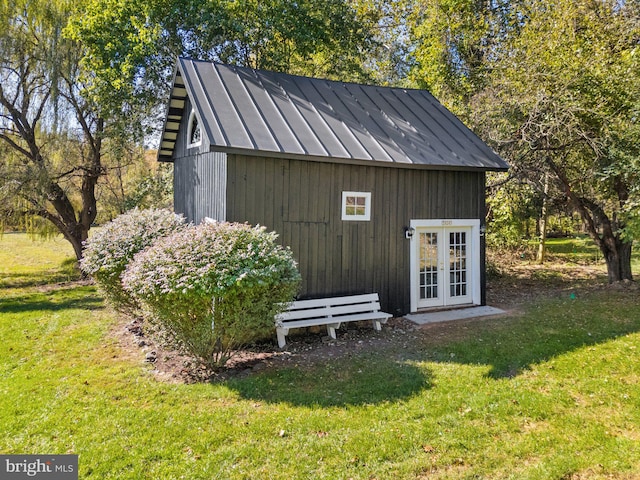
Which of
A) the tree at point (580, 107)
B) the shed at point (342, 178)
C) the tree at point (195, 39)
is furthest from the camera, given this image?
the tree at point (195, 39)

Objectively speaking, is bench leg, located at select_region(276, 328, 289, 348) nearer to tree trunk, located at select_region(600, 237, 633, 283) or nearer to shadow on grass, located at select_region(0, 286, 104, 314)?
shadow on grass, located at select_region(0, 286, 104, 314)

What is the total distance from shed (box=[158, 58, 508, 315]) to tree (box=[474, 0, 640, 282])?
1.71 m

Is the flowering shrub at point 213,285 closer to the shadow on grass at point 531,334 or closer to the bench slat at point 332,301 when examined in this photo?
the bench slat at point 332,301

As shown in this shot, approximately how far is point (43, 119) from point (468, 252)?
1390 cm

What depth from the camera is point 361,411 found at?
15.4 feet

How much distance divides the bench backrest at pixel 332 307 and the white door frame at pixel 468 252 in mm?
1179

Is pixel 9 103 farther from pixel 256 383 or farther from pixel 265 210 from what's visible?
pixel 256 383

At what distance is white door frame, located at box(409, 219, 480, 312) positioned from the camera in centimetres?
864

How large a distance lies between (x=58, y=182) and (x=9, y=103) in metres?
2.87

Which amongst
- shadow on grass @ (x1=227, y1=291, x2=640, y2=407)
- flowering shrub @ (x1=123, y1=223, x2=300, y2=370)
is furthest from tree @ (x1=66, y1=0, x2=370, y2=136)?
shadow on grass @ (x1=227, y1=291, x2=640, y2=407)

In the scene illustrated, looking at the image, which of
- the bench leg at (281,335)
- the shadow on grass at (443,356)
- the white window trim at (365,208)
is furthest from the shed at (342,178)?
the shadow on grass at (443,356)

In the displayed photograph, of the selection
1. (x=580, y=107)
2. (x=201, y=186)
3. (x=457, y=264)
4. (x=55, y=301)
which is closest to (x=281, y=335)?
(x=201, y=186)

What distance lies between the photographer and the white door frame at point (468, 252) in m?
8.64

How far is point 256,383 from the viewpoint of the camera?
17.7 ft
